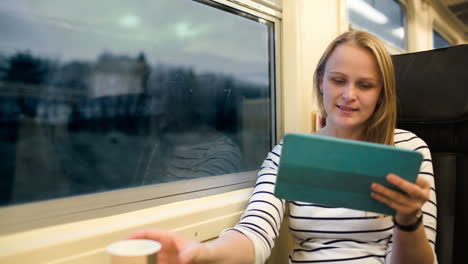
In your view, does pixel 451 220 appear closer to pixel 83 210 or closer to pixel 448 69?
pixel 448 69

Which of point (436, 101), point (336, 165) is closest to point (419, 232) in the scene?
point (336, 165)

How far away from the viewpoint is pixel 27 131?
0.89m

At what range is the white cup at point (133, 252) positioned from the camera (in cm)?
51

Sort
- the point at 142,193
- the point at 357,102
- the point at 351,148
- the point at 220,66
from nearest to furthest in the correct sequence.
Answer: the point at 351,148 → the point at 357,102 → the point at 142,193 → the point at 220,66

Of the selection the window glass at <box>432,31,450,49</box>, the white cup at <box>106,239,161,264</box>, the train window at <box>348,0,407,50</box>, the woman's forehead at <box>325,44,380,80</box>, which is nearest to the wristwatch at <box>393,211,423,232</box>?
the woman's forehead at <box>325,44,380,80</box>

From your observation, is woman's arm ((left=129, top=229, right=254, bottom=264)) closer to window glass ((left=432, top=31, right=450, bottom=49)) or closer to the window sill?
the window sill

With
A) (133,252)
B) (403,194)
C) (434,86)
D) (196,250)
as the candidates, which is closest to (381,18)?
(434,86)

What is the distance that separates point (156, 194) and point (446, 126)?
3.36ft

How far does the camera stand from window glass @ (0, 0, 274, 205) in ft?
2.91

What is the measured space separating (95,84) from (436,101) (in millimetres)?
1127

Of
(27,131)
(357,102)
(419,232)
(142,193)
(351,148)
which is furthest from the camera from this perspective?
(142,193)

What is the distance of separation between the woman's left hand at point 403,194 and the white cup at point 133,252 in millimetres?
432

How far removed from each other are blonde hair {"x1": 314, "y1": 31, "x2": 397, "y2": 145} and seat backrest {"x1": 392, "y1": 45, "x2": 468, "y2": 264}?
0.23 m

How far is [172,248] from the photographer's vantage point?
73cm
